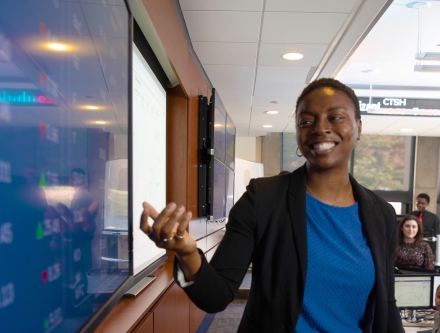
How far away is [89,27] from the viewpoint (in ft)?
3.30

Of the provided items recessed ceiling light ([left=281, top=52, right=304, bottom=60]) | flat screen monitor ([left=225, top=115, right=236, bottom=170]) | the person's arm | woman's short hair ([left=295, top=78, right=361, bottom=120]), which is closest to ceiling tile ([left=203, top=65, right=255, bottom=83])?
recessed ceiling light ([left=281, top=52, right=304, bottom=60])

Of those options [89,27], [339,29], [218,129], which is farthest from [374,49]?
[89,27]

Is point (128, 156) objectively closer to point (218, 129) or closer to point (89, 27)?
point (89, 27)

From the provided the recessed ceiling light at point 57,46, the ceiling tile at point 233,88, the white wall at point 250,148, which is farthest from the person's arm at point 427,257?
the white wall at point 250,148

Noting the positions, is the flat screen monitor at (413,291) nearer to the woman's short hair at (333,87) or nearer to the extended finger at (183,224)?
the woman's short hair at (333,87)

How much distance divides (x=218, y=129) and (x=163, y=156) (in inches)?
44.7

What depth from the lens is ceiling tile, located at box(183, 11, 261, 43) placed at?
275 centimetres

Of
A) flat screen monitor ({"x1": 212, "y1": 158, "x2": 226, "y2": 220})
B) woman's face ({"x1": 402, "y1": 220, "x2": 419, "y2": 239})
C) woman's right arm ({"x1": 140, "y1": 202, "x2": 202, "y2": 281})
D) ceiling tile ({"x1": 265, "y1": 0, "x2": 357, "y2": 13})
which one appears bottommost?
woman's face ({"x1": 402, "y1": 220, "x2": 419, "y2": 239})

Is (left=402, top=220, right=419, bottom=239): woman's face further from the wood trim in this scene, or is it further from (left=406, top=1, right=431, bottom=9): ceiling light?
the wood trim

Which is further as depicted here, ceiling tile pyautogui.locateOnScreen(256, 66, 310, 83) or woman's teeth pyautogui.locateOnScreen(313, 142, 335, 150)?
ceiling tile pyautogui.locateOnScreen(256, 66, 310, 83)

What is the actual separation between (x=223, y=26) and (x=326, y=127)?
214cm

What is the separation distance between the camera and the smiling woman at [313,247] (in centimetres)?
97

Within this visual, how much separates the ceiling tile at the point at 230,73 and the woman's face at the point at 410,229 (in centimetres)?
232

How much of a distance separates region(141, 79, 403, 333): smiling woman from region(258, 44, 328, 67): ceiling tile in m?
2.41
